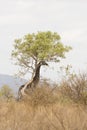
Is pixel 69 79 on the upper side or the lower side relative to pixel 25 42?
lower

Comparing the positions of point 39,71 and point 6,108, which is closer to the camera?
point 6,108

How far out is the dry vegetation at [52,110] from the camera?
1093 cm

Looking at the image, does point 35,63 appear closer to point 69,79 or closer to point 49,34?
point 49,34

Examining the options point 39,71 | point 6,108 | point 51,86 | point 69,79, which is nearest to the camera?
point 6,108

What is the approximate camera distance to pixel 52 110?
12.9 metres

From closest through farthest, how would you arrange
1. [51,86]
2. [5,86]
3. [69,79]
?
[69,79], [51,86], [5,86]

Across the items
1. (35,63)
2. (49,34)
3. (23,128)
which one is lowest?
(23,128)

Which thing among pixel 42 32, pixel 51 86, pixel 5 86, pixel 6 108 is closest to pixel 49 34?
pixel 42 32

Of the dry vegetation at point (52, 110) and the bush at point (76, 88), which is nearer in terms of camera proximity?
the dry vegetation at point (52, 110)

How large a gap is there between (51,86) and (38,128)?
854 centimetres

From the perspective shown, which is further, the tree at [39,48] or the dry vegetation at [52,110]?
the tree at [39,48]

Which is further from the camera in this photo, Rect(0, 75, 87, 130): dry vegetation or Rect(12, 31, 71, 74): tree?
Rect(12, 31, 71, 74): tree

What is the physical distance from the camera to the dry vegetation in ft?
35.9

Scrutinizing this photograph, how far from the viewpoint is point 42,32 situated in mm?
33156
